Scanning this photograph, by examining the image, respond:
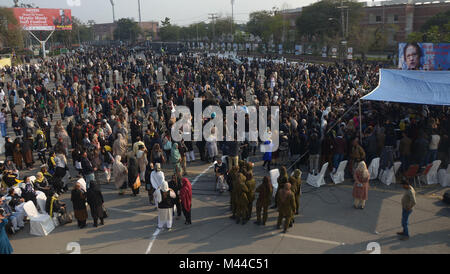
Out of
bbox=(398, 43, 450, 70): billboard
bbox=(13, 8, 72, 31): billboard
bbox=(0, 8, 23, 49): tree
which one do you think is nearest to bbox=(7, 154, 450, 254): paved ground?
bbox=(398, 43, 450, 70): billboard

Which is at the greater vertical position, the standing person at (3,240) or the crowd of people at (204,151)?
the crowd of people at (204,151)

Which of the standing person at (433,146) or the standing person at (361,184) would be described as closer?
the standing person at (361,184)

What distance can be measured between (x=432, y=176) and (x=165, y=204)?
7344 mm

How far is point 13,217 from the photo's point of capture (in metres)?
8.03

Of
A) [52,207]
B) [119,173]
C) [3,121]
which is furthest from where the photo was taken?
[3,121]

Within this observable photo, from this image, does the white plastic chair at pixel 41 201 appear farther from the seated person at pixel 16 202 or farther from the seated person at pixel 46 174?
the seated person at pixel 46 174

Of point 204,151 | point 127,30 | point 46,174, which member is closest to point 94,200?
point 46,174

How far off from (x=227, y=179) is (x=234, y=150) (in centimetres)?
127

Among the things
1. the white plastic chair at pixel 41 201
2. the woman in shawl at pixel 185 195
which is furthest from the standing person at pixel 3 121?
the woman in shawl at pixel 185 195

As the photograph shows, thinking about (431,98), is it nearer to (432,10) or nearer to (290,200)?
(290,200)

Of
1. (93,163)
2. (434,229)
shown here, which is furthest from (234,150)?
(434,229)

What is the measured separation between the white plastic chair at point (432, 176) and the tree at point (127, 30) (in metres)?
109

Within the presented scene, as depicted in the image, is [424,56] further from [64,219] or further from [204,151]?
[64,219]

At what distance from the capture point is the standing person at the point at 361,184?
27.1 ft
